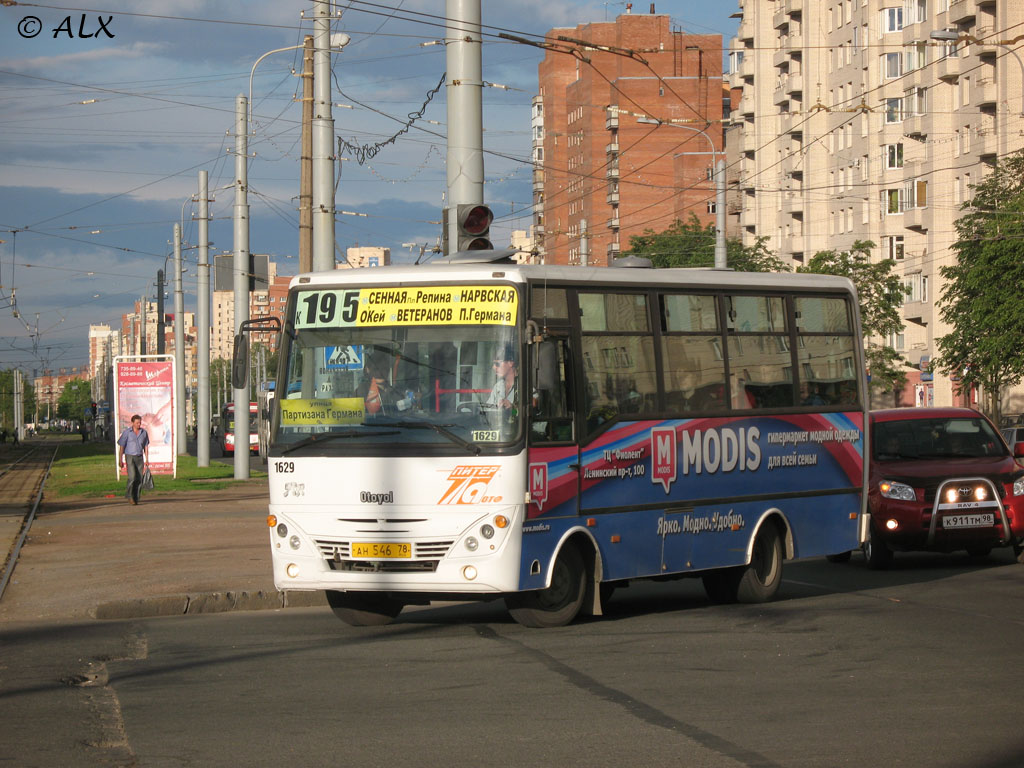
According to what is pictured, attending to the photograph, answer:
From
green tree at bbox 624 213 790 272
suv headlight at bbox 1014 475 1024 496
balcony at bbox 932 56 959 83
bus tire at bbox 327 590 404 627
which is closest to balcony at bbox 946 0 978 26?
balcony at bbox 932 56 959 83

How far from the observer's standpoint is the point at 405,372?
38.3ft

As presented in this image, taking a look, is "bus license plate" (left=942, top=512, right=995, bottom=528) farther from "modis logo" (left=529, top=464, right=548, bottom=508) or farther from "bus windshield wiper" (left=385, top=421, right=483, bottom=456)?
"bus windshield wiper" (left=385, top=421, right=483, bottom=456)

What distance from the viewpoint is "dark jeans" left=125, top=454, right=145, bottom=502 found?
29.3 meters

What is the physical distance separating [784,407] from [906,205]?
57885 mm

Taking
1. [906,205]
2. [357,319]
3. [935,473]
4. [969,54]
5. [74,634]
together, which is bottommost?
[74,634]

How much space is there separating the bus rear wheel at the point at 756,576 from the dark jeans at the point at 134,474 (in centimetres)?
1737

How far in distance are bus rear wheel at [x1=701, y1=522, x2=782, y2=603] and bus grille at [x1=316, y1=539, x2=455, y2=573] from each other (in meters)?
3.58

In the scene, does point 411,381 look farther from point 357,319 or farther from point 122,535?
point 122,535

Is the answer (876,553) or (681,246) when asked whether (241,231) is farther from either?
(681,246)

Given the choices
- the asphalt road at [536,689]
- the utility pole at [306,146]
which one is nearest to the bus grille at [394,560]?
the asphalt road at [536,689]

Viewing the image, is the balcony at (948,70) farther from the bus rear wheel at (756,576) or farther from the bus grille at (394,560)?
the bus grille at (394,560)

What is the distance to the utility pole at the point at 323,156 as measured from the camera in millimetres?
22078

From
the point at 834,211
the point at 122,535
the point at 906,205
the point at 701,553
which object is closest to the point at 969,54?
the point at 906,205

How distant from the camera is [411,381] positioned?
38.2 ft
